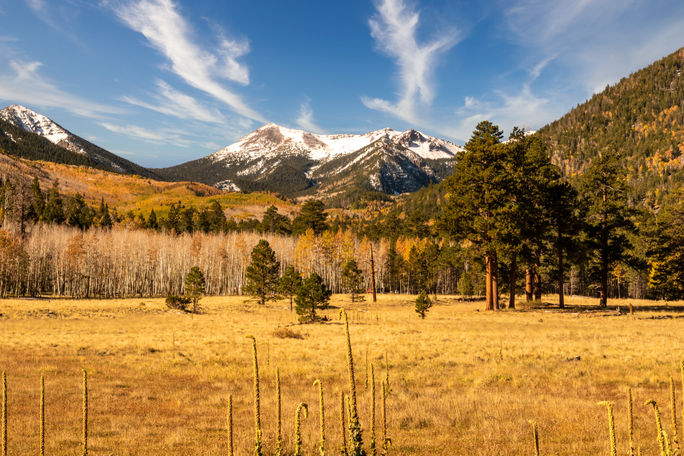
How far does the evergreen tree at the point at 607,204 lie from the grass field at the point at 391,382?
7.27 metres

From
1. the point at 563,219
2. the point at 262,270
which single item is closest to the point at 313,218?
the point at 262,270

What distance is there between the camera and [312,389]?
47.8 ft

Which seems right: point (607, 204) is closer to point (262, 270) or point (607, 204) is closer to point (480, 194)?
point (480, 194)

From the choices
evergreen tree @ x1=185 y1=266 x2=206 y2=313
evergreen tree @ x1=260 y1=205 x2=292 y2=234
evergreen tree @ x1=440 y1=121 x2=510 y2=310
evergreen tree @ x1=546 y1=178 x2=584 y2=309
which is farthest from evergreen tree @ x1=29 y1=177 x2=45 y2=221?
evergreen tree @ x1=546 y1=178 x2=584 y2=309

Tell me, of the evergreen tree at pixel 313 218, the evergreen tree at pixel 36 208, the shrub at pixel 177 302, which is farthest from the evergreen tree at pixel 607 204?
the evergreen tree at pixel 36 208

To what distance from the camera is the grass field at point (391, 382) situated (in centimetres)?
952

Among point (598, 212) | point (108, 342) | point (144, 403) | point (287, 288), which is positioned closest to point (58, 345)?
point (108, 342)

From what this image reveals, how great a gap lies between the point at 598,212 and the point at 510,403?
3037 cm

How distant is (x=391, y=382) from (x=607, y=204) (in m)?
30.2

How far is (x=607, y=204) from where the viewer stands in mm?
34281

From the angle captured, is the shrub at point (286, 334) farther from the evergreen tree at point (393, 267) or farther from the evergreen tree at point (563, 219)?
the evergreen tree at point (393, 267)

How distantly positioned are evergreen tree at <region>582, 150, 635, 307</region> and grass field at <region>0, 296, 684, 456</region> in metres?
7.27

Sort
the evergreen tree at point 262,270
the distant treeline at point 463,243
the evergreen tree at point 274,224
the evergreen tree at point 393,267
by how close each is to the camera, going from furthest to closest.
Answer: the evergreen tree at point 274,224 < the evergreen tree at point 393,267 < the evergreen tree at point 262,270 < the distant treeline at point 463,243

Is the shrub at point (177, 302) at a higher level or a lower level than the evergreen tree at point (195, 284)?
lower
